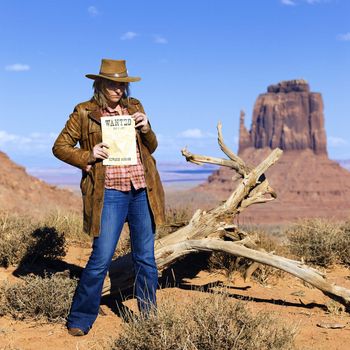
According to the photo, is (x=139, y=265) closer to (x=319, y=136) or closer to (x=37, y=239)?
(x=37, y=239)

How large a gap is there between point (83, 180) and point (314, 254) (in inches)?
183

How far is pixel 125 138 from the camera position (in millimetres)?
4223

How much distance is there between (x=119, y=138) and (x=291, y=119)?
112856 mm

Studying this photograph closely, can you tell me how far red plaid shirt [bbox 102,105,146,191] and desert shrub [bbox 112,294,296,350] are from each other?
3.55 feet

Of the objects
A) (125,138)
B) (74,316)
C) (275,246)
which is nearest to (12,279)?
(74,316)

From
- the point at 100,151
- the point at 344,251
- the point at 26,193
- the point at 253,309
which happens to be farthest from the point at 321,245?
the point at 26,193

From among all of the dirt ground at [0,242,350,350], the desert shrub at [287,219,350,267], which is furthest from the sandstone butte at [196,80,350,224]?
the dirt ground at [0,242,350,350]

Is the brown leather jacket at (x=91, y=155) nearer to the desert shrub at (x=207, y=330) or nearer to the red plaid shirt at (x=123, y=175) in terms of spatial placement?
the red plaid shirt at (x=123, y=175)

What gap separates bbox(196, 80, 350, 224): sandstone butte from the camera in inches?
3905

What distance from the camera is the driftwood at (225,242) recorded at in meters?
5.22

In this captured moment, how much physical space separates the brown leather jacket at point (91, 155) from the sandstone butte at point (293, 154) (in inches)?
3485

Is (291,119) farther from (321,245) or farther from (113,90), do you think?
(113,90)

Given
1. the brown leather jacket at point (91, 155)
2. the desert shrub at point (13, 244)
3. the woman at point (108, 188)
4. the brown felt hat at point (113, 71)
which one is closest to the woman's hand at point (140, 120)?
the woman at point (108, 188)

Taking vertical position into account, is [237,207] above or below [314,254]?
above
